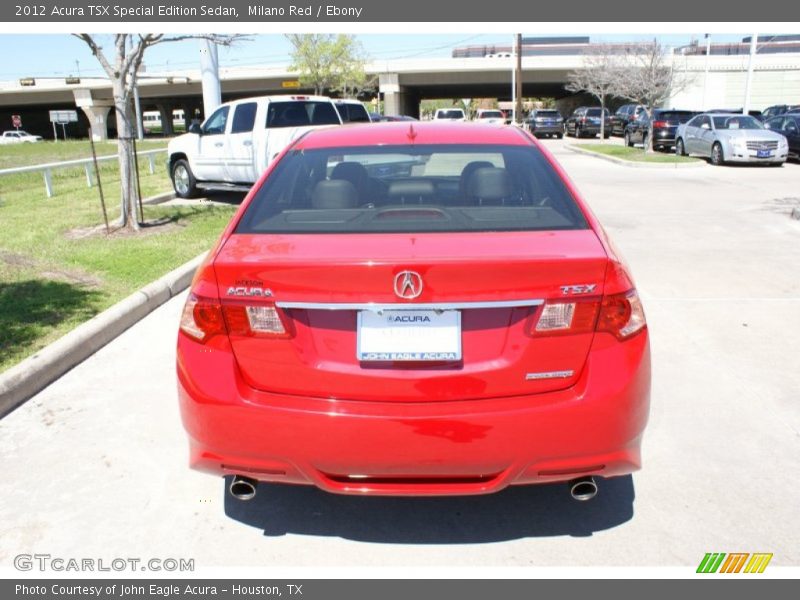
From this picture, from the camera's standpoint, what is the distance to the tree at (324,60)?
4581 cm

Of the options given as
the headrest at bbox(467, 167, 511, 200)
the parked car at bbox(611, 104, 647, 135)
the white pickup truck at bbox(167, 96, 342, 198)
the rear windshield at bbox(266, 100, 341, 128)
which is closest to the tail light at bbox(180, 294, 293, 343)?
the headrest at bbox(467, 167, 511, 200)

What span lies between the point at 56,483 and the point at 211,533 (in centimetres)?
98

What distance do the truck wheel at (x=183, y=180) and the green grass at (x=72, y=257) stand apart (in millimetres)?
676

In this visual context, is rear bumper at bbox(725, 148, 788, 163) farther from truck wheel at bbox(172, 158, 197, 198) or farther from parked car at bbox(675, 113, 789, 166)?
truck wheel at bbox(172, 158, 197, 198)

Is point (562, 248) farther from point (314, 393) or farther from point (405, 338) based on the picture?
point (314, 393)

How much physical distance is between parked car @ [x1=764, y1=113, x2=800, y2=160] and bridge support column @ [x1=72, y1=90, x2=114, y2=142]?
7059 cm

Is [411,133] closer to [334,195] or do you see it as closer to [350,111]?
[334,195]

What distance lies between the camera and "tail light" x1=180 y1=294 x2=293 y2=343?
8.95ft

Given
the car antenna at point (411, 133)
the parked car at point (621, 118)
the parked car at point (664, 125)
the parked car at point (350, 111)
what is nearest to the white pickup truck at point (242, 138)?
the parked car at point (350, 111)

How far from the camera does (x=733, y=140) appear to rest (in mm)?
21750

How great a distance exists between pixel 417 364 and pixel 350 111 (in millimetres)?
14769

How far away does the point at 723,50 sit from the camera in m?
104

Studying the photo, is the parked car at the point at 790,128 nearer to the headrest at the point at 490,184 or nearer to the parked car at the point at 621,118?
the parked car at the point at 621,118

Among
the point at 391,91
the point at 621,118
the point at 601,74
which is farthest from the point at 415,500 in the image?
the point at 391,91
